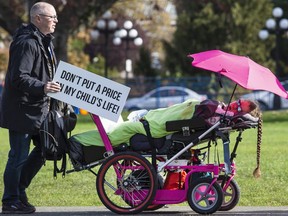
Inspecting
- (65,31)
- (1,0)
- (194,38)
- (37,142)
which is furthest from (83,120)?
(37,142)

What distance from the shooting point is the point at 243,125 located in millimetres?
7559

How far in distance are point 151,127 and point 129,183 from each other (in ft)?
1.82

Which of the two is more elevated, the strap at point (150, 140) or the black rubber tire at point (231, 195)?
the strap at point (150, 140)

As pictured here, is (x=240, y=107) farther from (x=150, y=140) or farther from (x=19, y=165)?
(x=19, y=165)

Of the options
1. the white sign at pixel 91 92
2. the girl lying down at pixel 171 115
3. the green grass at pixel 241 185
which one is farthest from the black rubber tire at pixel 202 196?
the green grass at pixel 241 185

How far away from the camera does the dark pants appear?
25.4 ft

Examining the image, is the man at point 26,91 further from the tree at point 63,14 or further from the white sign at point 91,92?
the tree at point 63,14

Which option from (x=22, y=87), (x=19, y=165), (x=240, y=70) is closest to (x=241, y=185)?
(x=240, y=70)

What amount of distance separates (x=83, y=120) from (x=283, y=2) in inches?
871

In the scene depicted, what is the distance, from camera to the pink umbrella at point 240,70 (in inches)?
293

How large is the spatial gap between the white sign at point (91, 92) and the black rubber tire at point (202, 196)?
3.09 ft

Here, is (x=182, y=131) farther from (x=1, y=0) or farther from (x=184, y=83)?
(x=184, y=83)

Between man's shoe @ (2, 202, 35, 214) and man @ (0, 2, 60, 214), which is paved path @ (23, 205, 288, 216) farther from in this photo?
man @ (0, 2, 60, 214)

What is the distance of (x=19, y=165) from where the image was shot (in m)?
7.81
